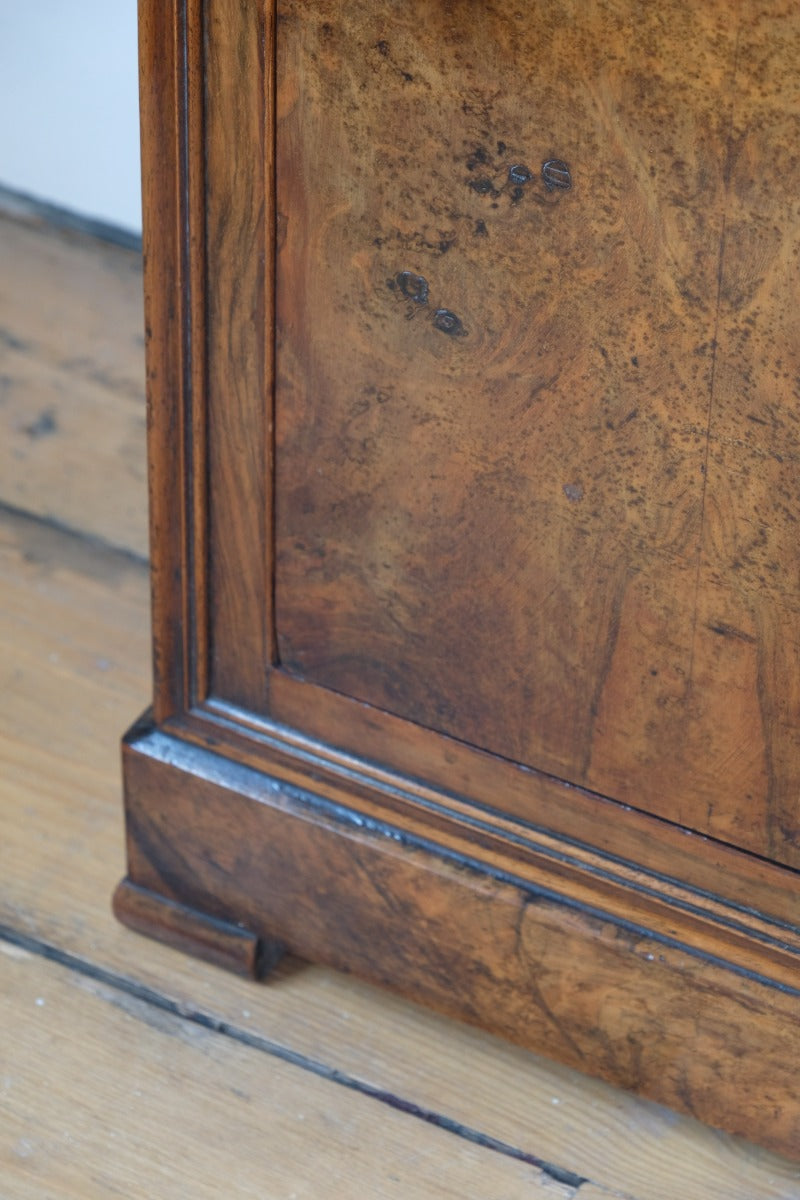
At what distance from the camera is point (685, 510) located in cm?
90

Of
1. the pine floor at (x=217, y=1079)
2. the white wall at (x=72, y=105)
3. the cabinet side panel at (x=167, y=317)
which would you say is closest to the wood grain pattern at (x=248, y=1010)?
the pine floor at (x=217, y=1079)

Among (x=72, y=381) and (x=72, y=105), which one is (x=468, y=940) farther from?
(x=72, y=105)

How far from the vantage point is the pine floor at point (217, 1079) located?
43.1 inches

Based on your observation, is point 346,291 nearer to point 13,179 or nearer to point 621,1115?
point 621,1115

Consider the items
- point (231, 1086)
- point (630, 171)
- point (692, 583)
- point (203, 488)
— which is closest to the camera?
point (630, 171)

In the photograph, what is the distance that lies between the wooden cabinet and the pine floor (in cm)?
4

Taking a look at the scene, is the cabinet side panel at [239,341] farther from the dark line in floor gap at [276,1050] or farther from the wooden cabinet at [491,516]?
the dark line in floor gap at [276,1050]

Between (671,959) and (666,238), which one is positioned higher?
(666,238)

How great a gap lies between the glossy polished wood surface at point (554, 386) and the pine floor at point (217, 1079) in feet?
0.88

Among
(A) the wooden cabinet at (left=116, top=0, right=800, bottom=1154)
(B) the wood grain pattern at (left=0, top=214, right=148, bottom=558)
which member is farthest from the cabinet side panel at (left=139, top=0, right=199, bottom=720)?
(B) the wood grain pattern at (left=0, top=214, right=148, bottom=558)

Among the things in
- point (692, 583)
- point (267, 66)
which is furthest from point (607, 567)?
point (267, 66)

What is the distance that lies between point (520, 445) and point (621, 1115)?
0.51 metres

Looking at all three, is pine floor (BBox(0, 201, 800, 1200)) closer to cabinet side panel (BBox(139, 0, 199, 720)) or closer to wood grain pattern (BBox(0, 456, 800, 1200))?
wood grain pattern (BBox(0, 456, 800, 1200))

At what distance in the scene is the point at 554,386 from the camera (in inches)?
35.3
